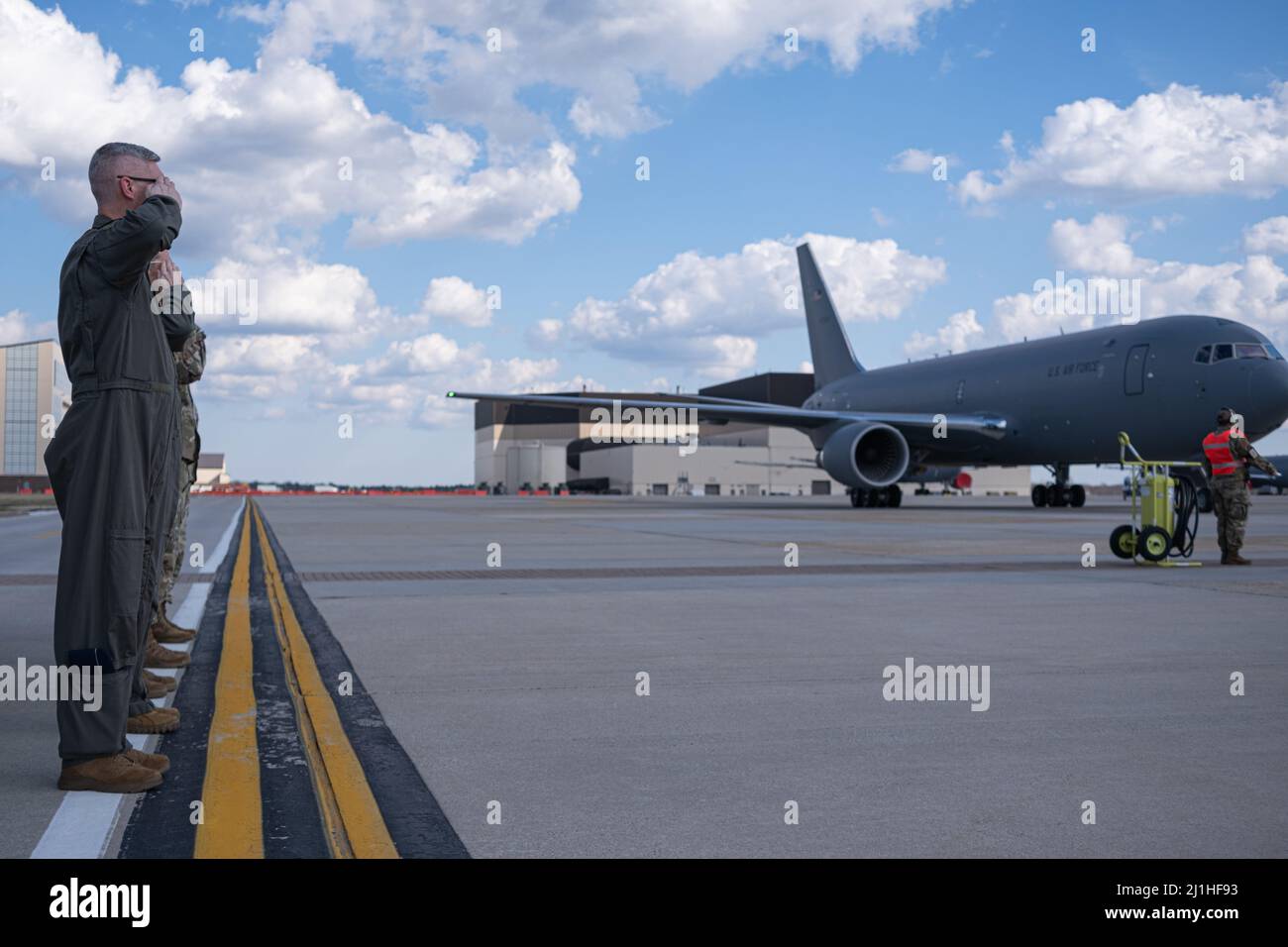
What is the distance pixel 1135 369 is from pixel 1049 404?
2.87 metres

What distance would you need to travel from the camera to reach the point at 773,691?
5.58 m

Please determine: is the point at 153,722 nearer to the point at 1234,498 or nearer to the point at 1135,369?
the point at 1234,498

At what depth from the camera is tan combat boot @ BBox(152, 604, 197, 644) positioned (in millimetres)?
6973

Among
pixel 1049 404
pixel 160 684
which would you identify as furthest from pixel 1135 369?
pixel 160 684

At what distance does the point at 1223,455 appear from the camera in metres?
13.3

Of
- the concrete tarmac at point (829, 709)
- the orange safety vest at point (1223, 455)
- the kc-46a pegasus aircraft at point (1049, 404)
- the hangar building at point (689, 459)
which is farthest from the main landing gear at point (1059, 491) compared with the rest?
the hangar building at point (689, 459)

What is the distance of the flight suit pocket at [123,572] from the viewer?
380cm

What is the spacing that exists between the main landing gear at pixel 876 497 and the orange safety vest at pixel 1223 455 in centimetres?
2020

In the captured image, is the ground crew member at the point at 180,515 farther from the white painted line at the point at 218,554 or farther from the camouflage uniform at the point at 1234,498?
the camouflage uniform at the point at 1234,498

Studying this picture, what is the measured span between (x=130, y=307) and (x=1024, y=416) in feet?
95.4

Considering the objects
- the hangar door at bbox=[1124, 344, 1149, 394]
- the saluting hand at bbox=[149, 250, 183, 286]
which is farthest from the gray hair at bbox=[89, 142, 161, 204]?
the hangar door at bbox=[1124, 344, 1149, 394]
